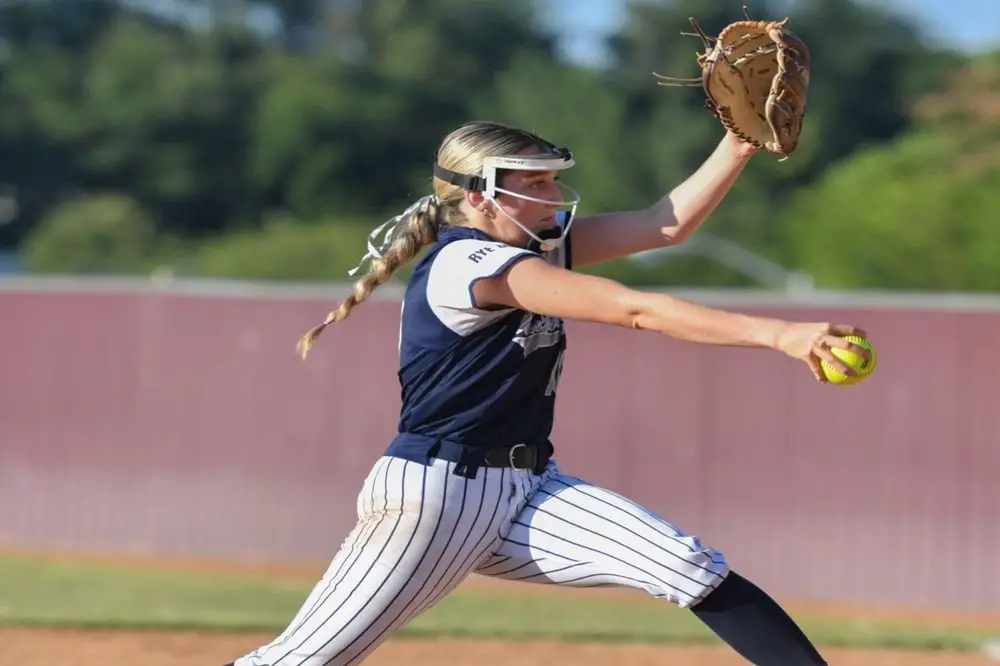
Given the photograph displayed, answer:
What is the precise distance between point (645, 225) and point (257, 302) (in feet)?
19.0

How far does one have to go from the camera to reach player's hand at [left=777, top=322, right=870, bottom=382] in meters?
3.38

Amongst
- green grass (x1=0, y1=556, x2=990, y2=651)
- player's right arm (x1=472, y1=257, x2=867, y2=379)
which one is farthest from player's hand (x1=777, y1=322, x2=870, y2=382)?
green grass (x1=0, y1=556, x2=990, y2=651)

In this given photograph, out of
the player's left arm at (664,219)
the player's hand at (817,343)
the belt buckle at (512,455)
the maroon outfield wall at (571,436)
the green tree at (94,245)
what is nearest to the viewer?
the player's hand at (817,343)

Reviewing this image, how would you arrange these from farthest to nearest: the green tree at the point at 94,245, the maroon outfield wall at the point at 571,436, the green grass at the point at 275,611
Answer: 1. the green tree at the point at 94,245
2. the maroon outfield wall at the point at 571,436
3. the green grass at the point at 275,611

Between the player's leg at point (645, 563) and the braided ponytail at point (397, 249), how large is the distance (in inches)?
26.7

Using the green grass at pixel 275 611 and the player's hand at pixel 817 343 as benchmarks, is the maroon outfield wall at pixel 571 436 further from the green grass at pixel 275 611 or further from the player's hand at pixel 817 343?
the player's hand at pixel 817 343

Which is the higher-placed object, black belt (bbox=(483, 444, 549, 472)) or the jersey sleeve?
the jersey sleeve

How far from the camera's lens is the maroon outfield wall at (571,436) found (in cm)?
930

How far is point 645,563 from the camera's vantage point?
4.01m

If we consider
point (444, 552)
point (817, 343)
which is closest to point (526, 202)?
point (444, 552)

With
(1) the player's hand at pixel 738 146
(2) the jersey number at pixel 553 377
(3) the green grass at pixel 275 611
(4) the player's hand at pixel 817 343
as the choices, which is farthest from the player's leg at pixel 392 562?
(3) the green grass at pixel 275 611

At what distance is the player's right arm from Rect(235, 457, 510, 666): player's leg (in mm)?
483

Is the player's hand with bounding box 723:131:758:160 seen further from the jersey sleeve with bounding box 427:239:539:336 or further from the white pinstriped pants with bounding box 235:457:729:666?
the white pinstriped pants with bounding box 235:457:729:666

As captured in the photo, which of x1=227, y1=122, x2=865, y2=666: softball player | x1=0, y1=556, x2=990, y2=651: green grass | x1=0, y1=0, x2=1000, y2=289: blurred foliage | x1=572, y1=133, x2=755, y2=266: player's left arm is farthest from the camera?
x1=0, y1=0, x2=1000, y2=289: blurred foliage
